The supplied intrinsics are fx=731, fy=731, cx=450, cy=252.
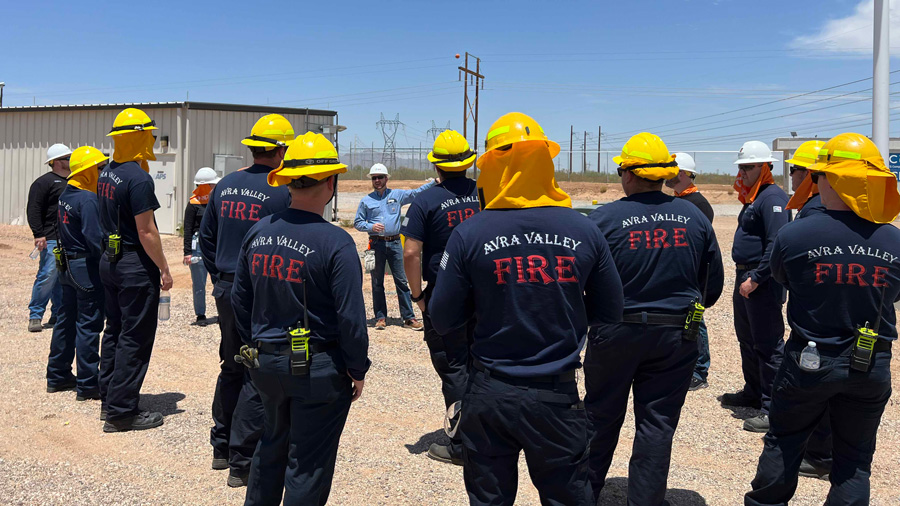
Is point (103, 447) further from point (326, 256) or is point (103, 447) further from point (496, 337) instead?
point (496, 337)

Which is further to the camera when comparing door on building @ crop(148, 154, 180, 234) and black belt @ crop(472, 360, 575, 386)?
door on building @ crop(148, 154, 180, 234)

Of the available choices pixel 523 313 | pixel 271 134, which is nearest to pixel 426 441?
pixel 271 134

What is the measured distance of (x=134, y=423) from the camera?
5754 mm

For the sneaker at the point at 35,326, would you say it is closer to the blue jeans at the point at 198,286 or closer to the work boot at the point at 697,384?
the blue jeans at the point at 198,286

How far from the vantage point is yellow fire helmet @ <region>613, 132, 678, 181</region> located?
4109mm

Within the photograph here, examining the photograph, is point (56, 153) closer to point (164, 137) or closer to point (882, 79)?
point (882, 79)

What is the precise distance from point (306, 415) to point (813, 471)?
3.57m

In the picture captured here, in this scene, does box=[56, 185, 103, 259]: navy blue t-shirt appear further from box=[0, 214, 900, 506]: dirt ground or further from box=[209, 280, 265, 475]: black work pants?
box=[209, 280, 265, 475]: black work pants

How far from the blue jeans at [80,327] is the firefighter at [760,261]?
5.38 meters

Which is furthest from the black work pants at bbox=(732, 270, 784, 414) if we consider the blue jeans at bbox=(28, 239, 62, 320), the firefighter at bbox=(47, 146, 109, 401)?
the blue jeans at bbox=(28, 239, 62, 320)

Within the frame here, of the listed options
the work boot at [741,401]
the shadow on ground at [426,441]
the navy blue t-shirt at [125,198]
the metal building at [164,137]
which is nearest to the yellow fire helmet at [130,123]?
the navy blue t-shirt at [125,198]

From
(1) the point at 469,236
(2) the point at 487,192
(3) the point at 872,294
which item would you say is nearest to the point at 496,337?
(1) the point at 469,236

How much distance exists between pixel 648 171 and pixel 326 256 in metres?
1.89

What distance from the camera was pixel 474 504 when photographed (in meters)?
3.13
